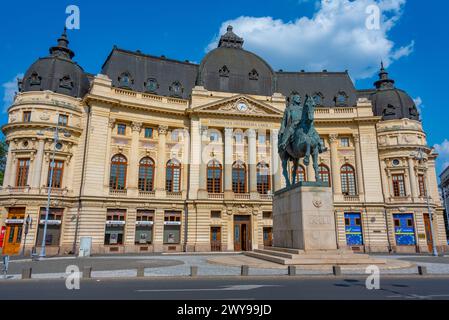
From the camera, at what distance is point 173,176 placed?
41.8 meters

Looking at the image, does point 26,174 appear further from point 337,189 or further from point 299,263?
point 337,189

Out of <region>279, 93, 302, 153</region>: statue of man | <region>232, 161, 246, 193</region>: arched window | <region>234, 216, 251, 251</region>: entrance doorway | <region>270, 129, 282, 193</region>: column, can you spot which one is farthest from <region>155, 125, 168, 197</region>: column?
<region>279, 93, 302, 153</region>: statue of man

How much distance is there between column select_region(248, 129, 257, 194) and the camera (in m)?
42.0

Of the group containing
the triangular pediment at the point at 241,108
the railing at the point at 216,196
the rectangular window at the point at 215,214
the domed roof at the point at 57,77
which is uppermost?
the domed roof at the point at 57,77

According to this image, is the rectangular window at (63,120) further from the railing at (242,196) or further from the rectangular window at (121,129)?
the railing at (242,196)

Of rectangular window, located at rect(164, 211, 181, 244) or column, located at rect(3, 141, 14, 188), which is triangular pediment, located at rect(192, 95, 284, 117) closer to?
rectangular window, located at rect(164, 211, 181, 244)

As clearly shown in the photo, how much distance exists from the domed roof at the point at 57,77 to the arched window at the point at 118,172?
932cm

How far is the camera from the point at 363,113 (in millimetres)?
46031

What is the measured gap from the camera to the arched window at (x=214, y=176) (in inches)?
1654

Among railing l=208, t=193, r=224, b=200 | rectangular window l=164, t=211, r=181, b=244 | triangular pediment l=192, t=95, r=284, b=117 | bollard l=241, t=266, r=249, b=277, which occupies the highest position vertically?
triangular pediment l=192, t=95, r=284, b=117

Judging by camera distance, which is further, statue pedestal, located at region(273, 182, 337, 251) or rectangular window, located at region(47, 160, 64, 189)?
rectangular window, located at region(47, 160, 64, 189)

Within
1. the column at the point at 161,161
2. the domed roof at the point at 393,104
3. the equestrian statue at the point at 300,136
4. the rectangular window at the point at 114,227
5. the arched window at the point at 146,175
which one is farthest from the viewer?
the domed roof at the point at 393,104

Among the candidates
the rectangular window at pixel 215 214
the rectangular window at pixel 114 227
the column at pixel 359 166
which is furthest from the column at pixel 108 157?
the column at pixel 359 166

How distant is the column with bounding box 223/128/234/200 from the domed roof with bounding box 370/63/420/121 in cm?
2287
